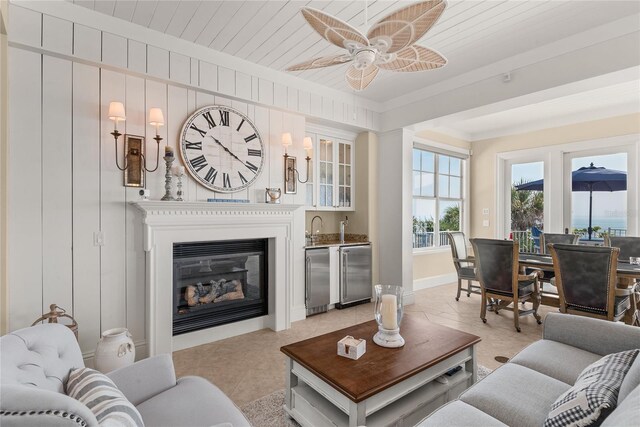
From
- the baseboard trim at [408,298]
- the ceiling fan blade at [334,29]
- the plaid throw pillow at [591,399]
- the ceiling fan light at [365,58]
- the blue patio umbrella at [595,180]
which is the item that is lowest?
the baseboard trim at [408,298]

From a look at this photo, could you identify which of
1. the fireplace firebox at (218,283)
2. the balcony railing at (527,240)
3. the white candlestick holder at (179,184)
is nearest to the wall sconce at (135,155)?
the white candlestick holder at (179,184)

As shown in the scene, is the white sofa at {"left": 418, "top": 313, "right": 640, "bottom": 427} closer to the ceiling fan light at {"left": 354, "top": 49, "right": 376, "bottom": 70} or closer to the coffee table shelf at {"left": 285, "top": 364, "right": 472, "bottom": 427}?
the coffee table shelf at {"left": 285, "top": 364, "right": 472, "bottom": 427}

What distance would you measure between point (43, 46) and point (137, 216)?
57.9 inches

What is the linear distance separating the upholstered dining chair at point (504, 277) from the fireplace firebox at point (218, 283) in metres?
2.63

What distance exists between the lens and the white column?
4.52 meters

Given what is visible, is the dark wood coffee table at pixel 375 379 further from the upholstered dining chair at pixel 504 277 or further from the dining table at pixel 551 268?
the dining table at pixel 551 268

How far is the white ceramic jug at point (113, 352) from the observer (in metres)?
2.32

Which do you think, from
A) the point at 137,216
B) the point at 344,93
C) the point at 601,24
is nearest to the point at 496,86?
the point at 601,24

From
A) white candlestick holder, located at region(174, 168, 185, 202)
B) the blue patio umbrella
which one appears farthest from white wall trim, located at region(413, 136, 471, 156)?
white candlestick holder, located at region(174, 168, 185, 202)

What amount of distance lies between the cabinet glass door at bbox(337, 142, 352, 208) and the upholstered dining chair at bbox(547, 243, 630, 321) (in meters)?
2.63

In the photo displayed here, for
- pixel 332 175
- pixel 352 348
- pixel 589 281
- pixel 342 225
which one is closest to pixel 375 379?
pixel 352 348

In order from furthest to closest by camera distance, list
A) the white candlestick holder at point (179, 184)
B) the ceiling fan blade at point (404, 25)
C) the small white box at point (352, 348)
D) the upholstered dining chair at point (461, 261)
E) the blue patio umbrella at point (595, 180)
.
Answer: the blue patio umbrella at point (595, 180)
the upholstered dining chair at point (461, 261)
the white candlestick holder at point (179, 184)
the small white box at point (352, 348)
the ceiling fan blade at point (404, 25)

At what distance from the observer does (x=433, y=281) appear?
18.5 feet

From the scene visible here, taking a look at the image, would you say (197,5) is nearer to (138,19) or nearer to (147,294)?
(138,19)
